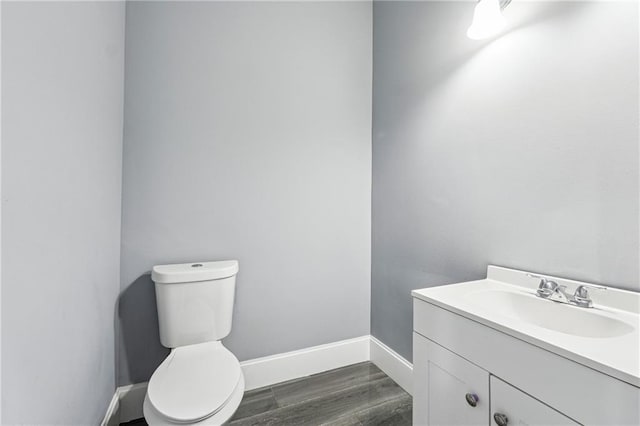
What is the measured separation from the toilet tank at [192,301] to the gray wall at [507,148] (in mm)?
1051

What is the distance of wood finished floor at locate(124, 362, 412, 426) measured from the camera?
4.48 ft

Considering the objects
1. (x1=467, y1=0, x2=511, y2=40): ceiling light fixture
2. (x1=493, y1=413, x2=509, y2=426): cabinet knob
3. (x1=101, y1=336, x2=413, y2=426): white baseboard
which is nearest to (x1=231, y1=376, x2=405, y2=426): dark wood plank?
(x1=101, y1=336, x2=413, y2=426): white baseboard

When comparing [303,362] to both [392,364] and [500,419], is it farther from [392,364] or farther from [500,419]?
[500,419]

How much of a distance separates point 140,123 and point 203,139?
31 centimetres

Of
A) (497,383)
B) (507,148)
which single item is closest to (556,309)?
(497,383)

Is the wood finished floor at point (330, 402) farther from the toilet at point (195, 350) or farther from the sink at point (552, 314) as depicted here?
the sink at point (552, 314)

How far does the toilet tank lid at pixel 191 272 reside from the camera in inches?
50.2

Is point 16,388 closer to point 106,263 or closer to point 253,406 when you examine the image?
point 106,263

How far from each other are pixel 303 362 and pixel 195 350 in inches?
29.2

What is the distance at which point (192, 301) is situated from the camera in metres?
1.31

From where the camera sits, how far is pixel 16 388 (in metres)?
0.61

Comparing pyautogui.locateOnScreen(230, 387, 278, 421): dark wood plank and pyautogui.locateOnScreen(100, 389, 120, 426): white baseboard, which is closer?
Answer: pyautogui.locateOnScreen(100, 389, 120, 426): white baseboard

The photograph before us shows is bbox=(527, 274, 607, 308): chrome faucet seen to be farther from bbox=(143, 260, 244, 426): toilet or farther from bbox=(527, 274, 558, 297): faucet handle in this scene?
bbox=(143, 260, 244, 426): toilet

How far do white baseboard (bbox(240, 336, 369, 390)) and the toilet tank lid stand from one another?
634 millimetres
